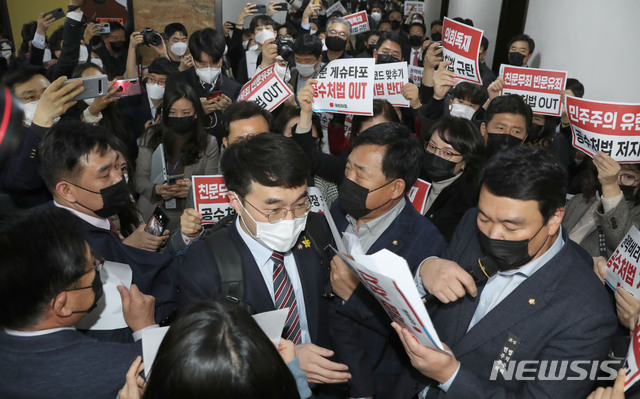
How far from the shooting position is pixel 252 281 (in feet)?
7.25

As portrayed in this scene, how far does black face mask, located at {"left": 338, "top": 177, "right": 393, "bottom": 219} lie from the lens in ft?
8.97

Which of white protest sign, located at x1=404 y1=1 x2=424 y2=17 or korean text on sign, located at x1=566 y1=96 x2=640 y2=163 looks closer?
korean text on sign, located at x1=566 y1=96 x2=640 y2=163

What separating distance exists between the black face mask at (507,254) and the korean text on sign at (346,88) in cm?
215

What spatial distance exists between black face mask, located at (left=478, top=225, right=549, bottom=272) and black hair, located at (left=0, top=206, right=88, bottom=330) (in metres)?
1.56

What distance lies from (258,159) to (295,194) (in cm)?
23

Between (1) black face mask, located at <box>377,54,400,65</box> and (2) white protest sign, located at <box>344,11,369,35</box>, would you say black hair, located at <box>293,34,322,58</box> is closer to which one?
(1) black face mask, located at <box>377,54,400,65</box>

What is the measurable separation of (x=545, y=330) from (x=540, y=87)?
3513 mm

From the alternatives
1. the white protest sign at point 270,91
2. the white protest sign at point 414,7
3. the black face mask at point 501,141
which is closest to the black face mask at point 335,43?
the white protest sign at point 270,91

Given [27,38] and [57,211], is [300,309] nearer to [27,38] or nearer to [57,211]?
[57,211]

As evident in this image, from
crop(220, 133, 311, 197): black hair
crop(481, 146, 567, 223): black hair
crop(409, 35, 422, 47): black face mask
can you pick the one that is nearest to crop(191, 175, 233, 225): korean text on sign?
crop(220, 133, 311, 197): black hair

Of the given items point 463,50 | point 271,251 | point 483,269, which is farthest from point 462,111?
point 271,251

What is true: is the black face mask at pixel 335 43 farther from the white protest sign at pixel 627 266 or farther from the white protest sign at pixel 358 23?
the white protest sign at pixel 627 266

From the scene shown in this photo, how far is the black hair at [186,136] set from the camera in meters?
4.09

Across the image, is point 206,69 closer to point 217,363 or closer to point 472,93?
point 472,93
